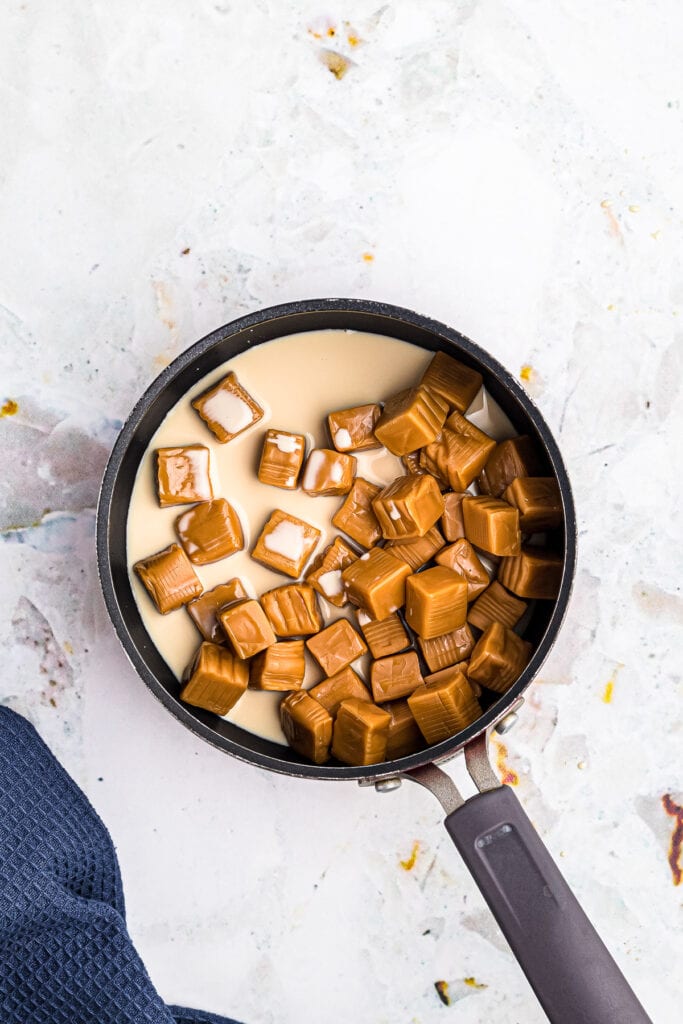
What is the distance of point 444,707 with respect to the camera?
1330 mm

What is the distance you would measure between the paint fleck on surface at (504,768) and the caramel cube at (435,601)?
10.0 inches

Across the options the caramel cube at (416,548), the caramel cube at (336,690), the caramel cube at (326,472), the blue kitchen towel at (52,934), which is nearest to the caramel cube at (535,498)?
the caramel cube at (416,548)

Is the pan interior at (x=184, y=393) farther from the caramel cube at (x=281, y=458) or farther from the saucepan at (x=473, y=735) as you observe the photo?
the caramel cube at (x=281, y=458)

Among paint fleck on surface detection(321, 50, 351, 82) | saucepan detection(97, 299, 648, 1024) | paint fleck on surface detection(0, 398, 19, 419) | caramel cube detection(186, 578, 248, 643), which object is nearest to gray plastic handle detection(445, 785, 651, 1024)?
saucepan detection(97, 299, 648, 1024)

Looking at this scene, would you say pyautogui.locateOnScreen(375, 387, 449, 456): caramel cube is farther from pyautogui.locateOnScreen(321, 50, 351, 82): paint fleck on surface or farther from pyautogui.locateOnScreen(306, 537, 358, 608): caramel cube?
pyautogui.locateOnScreen(321, 50, 351, 82): paint fleck on surface

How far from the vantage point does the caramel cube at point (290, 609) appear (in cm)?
138

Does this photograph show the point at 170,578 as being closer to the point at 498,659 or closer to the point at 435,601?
the point at 435,601

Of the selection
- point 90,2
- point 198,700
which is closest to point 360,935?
point 198,700

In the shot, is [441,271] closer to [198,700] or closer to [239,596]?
[239,596]

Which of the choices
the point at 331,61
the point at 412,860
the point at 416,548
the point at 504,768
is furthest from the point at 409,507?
the point at 331,61

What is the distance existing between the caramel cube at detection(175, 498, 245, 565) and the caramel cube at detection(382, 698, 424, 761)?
0.34 metres

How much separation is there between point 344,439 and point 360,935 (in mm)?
821

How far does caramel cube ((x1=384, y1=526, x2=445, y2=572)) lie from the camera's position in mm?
1394

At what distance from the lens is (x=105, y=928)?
1.37m
